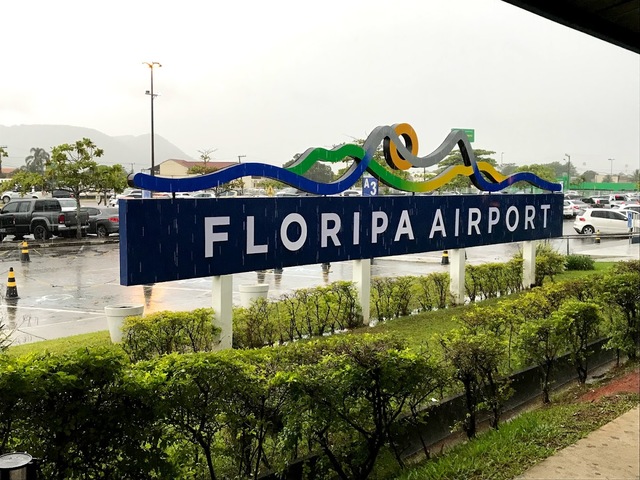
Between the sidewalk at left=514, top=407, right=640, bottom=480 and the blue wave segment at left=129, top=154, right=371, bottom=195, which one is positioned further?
the blue wave segment at left=129, top=154, right=371, bottom=195

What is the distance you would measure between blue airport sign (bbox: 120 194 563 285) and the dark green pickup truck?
800 inches

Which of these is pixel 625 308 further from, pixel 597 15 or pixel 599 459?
pixel 597 15

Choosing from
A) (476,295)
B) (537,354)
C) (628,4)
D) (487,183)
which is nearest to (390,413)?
(537,354)

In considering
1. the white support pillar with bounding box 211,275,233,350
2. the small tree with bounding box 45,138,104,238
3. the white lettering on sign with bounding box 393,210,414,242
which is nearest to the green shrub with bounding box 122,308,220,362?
the white support pillar with bounding box 211,275,233,350

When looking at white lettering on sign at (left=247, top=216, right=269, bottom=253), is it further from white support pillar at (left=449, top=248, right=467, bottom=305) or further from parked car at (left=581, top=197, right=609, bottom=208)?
parked car at (left=581, top=197, right=609, bottom=208)

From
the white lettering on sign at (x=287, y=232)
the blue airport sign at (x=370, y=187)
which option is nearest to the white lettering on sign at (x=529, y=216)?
the blue airport sign at (x=370, y=187)

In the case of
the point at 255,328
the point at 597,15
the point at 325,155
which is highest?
the point at 597,15

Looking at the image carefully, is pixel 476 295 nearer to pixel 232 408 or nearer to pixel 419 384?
pixel 419 384

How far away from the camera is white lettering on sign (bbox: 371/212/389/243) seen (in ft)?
28.9

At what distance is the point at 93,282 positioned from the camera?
54.2 feet

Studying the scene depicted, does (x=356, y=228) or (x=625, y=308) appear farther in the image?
(x=356, y=228)

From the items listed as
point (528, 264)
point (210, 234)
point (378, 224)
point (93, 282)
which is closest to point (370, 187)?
point (378, 224)

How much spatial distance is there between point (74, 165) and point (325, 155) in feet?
64.2

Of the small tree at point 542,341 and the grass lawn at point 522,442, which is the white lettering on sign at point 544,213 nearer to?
the small tree at point 542,341
